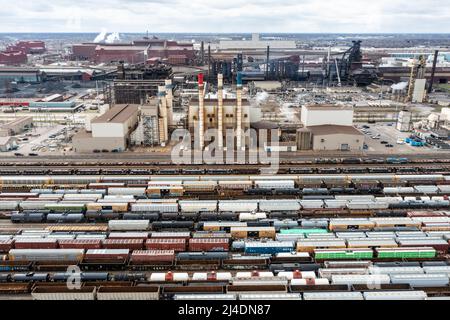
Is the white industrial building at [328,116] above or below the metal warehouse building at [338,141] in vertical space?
above

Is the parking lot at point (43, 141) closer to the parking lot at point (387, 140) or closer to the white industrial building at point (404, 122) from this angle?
the parking lot at point (387, 140)

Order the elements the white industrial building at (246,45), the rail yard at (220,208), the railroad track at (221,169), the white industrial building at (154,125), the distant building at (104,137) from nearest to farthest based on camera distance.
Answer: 1. the rail yard at (220,208)
2. the railroad track at (221,169)
3. the distant building at (104,137)
4. the white industrial building at (154,125)
5. the white industrial building at (246,45)

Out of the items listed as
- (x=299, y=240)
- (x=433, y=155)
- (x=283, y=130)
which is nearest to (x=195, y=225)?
(x=299, y=240)

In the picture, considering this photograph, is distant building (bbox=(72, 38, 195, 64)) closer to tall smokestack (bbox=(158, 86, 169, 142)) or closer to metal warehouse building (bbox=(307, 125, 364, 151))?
tall smokestack (bbox=(158, 86, 169, 142))

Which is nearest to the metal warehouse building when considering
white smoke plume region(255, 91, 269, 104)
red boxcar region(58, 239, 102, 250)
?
red boxcar region(58, 239, 102, 250)

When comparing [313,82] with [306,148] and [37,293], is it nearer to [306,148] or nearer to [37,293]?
[306,148]

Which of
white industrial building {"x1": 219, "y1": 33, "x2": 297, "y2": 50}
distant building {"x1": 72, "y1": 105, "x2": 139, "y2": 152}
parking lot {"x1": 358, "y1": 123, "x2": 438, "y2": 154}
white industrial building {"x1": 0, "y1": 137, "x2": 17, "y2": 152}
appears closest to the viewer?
distant building {"x1": 72, "y1": 105, "x2": 139, "y2": 152}

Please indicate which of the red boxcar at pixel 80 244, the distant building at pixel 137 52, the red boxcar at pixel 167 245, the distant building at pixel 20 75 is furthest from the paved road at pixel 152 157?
the distant building at pixel 137 52

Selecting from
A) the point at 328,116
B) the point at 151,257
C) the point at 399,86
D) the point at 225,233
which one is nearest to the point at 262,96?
the point at 328,116

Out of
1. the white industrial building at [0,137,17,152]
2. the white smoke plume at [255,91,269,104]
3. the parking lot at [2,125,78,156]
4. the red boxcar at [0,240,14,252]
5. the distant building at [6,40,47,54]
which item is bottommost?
the red boxcar at [0,240,14,252]
